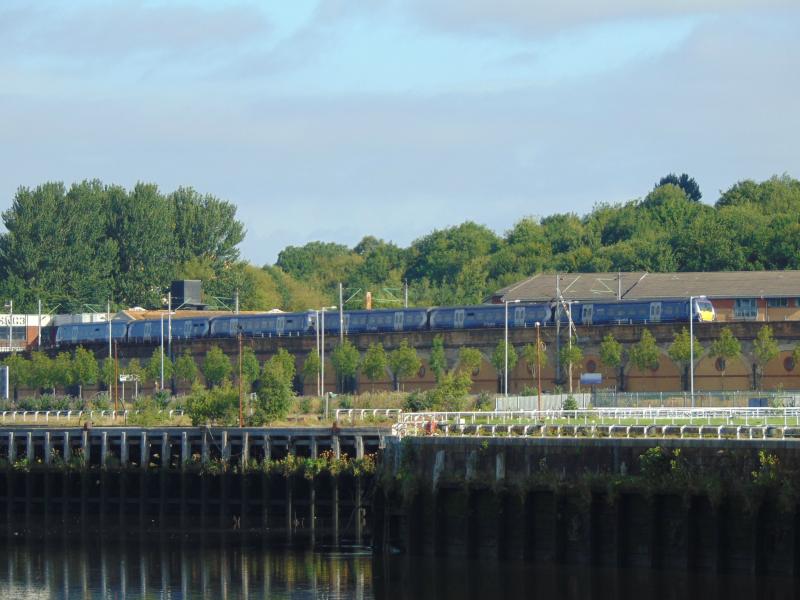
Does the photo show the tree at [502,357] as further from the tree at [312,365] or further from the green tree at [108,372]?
the green tree at [108,372]

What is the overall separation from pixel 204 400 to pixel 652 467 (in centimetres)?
3132

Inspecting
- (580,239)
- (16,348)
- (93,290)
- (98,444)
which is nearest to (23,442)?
(98,444)

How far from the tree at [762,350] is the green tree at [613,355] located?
9309 mm

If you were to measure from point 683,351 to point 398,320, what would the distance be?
93.0 feet

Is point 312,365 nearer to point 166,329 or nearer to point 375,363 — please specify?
point 375,363

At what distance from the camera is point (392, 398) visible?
10425cm

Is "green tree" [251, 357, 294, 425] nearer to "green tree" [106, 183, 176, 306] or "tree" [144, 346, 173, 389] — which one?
"tree" [144, 346, 173, 389]

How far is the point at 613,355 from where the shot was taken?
4535 inches

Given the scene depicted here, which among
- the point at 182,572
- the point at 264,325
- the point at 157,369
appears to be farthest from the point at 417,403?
the point at 264,325

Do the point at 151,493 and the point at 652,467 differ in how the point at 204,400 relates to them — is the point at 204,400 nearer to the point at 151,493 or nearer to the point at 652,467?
the point at 151,493

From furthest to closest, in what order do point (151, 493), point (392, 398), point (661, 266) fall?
point (661, 266) < point (392, 398) < point (151, 493)

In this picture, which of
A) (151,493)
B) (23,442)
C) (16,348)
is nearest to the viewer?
(151,493)

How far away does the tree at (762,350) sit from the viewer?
11138 cm

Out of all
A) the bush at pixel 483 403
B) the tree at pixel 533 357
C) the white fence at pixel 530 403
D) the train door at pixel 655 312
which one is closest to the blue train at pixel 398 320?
the train door at pixel 655 312
